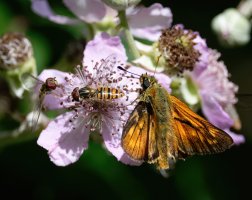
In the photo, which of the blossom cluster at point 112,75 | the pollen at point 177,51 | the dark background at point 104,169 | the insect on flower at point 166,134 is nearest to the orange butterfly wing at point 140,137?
the insect on flower at point 166,134

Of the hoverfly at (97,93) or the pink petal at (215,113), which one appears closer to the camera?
the hoverfly at (97,93)

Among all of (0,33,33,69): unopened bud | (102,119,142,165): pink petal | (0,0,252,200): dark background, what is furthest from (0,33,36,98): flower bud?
(0,0,252,200): dark background

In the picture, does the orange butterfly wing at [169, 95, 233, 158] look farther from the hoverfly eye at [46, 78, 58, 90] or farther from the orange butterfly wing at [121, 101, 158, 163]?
the hoverfly eye at [46, 78, 58, 90]

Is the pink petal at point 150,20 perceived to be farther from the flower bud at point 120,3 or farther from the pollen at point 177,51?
the flower bud at point 120,3

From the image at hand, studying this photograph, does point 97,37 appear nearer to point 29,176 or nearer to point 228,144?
point 228,144

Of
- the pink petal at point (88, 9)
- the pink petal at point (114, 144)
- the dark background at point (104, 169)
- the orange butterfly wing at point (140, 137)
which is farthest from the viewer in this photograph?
the dark background at point (104, 169)

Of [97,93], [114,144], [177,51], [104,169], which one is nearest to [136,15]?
[177,51]
